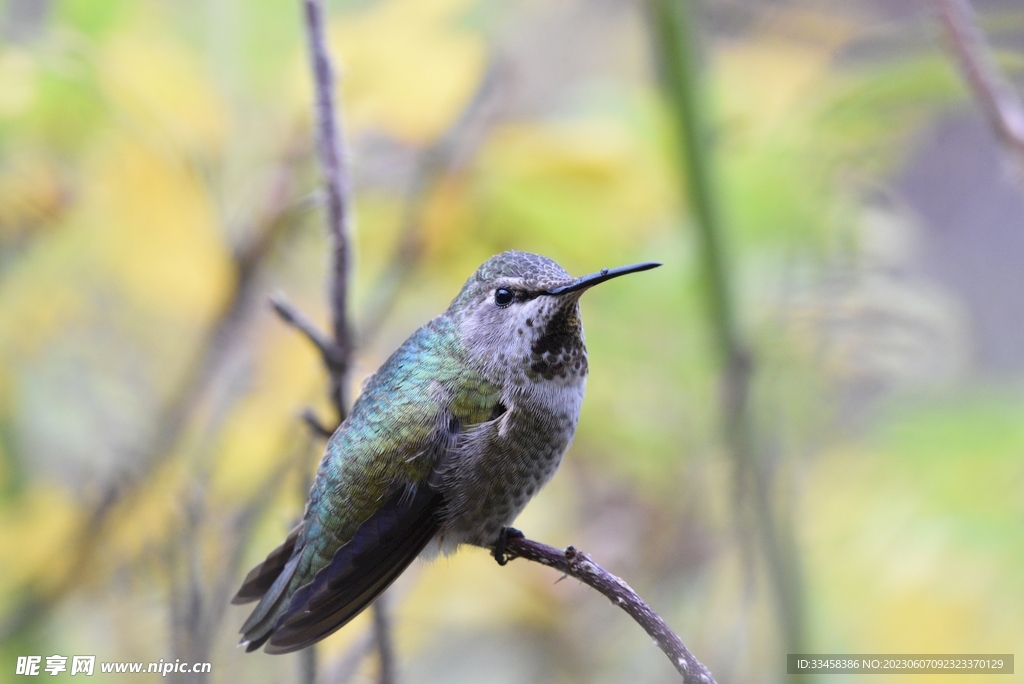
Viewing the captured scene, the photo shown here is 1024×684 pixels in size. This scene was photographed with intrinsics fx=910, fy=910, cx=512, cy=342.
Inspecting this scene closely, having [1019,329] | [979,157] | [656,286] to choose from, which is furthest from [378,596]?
[1019,329]

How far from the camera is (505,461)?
1532 mm

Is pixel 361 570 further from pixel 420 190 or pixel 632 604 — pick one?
pixel 420 190

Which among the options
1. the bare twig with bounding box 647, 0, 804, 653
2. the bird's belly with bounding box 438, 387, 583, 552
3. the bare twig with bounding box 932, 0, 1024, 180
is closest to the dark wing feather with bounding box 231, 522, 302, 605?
the bird's belly with bounding box 438, 387, 583, 552

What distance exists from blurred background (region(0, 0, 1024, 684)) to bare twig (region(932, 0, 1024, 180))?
0.22 metres

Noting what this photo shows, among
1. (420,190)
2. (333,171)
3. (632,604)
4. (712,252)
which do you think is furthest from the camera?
(420,190)

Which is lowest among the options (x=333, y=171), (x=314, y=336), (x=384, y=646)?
(x=384, y=646)

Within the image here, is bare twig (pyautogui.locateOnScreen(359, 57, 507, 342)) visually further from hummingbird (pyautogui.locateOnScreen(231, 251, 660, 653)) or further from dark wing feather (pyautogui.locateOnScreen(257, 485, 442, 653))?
dark wing feather (pyautogui.locateOnScreen(257, 485, 442, 653))

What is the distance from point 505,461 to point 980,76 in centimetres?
94

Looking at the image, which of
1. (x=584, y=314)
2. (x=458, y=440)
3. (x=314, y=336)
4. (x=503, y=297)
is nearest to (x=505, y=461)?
(x=458, y=440)

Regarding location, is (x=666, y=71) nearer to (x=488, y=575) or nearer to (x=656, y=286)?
(x=656, y=286)

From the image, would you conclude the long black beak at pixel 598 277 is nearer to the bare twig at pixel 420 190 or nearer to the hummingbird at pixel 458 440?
the hummingbird at pixel 458 440

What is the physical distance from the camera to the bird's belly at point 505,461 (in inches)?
59.7

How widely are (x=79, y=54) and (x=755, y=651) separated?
194 cm

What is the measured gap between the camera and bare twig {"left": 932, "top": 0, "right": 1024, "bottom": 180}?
1317 millimetres
